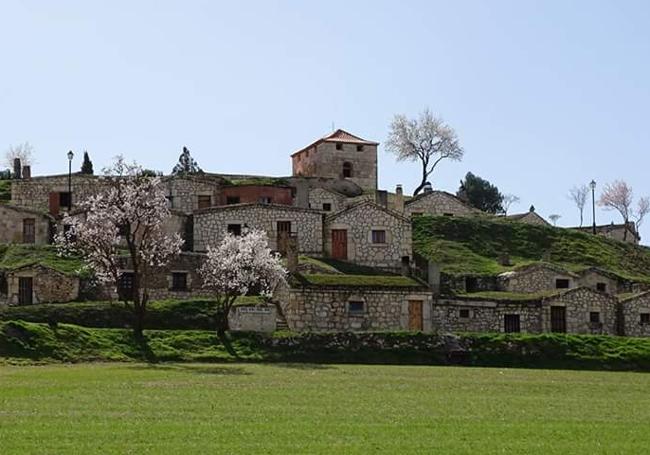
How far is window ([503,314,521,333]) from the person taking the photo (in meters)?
58.1

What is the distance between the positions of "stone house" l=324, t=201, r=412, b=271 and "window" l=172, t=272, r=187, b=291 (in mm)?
11046

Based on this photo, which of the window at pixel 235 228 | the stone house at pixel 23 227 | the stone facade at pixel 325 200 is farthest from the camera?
the stone facade at pixel 325 200

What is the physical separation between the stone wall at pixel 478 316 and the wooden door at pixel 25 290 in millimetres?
22504

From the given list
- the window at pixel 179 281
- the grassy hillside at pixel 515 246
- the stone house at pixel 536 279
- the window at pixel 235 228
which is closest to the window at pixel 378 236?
the grassy hillside at pixel 515 246

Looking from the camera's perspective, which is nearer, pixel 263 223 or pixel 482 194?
pixel 263 223

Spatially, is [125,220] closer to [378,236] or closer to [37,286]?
[37,286]

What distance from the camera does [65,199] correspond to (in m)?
Result: 78.1

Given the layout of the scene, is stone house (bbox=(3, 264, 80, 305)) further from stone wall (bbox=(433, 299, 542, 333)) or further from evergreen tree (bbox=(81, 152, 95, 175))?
evergreen tree (bbox=(81, 152, 95, 175))

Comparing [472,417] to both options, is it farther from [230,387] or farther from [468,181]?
[468,181]

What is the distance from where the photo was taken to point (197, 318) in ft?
173

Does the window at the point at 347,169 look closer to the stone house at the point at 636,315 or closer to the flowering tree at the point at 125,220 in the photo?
the stone house at the point at 636,315

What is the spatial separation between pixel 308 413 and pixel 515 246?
6080cm

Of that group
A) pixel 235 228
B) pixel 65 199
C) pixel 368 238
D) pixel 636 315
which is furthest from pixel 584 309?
pixel 65 199

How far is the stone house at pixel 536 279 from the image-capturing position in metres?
67.3
